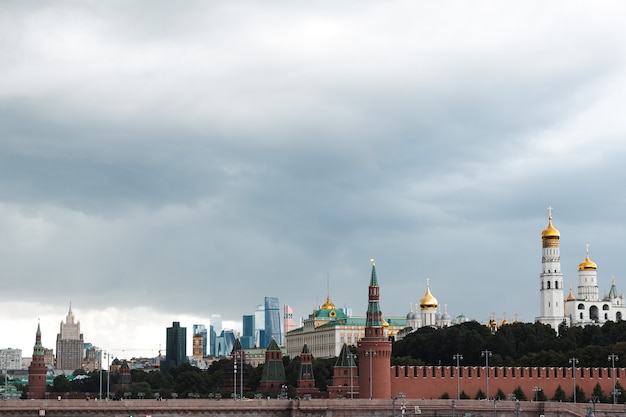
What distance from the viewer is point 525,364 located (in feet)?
587

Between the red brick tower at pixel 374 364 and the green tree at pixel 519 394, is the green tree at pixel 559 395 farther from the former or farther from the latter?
the red brick tower at pixel 374 364

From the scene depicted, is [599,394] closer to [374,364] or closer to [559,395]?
[559,395]

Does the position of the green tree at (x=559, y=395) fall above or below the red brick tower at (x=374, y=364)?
below

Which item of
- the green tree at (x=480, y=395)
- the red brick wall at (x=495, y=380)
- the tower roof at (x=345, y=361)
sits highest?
the tower roof at (x=345, y=361)

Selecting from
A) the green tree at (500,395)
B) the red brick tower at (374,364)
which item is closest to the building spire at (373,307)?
the red brick tower at (374,364)

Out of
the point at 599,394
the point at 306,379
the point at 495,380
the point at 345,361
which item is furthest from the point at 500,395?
the point at 306,379

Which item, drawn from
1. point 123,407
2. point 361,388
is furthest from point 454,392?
point 123,407

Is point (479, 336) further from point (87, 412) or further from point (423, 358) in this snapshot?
point (87, 412)

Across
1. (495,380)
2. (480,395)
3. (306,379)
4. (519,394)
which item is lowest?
(480,395)

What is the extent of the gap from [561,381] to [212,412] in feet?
168

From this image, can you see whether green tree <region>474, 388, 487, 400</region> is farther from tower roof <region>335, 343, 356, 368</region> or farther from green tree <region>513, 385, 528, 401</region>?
tower roof <region>335, 343, 356, 368</region>

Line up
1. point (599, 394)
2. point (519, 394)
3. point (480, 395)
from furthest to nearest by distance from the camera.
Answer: point (599, 394) → point (519, 394) → point (480, 395)

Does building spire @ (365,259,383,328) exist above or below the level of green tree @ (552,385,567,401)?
above

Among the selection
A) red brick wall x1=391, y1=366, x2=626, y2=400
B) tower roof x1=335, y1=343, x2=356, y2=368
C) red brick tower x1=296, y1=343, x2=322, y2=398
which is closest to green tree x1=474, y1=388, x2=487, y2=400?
red brick wall x1=391, y1=366, x2=626, y2=400
